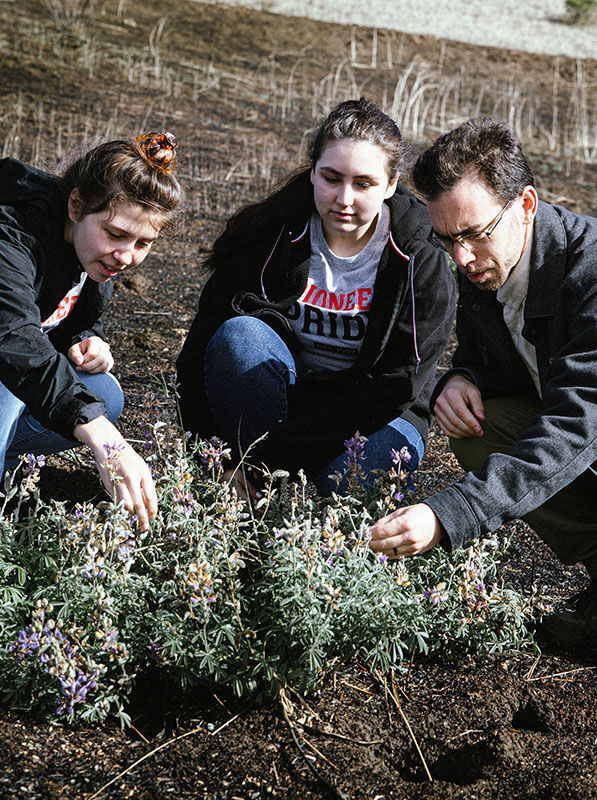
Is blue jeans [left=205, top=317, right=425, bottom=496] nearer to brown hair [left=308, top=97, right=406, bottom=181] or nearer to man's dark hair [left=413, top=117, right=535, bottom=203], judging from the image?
brown hair [left=308, top=97, right=406, bottom=181]

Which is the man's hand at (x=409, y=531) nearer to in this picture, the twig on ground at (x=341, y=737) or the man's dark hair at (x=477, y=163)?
the twig on ground at (x=341, y=737)

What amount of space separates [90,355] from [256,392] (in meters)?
0.65

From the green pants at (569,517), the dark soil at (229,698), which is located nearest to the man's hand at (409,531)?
the dark soil at (229,698)

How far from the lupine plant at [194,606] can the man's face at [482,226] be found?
0.67m

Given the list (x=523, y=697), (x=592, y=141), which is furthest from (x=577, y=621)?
(x=592, y=141)

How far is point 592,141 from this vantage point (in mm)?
11102

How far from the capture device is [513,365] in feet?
10.2

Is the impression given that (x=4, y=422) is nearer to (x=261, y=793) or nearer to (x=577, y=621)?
(x=261, y=793)

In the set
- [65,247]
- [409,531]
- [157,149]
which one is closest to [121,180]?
[157,149]

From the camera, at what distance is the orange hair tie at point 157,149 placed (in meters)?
2.89

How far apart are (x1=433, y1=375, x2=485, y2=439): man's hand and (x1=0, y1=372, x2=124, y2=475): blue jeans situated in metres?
1.25

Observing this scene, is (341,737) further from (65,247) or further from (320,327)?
(65,247)

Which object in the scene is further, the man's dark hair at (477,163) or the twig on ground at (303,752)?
the man's dark hair at (477,163)

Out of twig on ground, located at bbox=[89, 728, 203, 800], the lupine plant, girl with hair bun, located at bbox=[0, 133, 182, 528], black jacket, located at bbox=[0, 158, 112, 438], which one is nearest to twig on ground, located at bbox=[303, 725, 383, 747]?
the lupine plant
